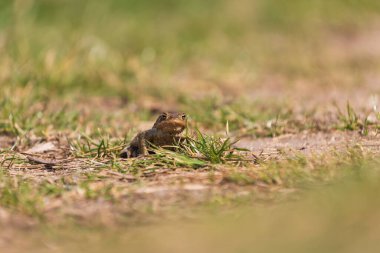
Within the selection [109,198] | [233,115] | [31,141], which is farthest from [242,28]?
[109,198]

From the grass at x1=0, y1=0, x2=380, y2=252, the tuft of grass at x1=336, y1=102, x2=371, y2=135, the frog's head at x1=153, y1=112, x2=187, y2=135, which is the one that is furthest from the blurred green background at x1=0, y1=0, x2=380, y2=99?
the frog's head at x1=153, y1=112, x2=187, y2=135

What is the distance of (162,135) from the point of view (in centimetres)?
541

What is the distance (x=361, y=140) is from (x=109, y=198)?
2027 mm

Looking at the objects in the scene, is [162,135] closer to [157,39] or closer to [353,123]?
[353,123]

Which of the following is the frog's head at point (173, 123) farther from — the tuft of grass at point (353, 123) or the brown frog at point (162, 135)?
the tuft of grass at point (353, 123)

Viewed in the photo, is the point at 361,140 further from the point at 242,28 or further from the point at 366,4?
the point at 366,4

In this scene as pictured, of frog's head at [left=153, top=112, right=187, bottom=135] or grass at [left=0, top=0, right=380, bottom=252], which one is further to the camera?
frog's head at [left=153, top=112, right=187, bottom=135]

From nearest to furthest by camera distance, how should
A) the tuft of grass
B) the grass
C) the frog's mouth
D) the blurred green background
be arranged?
the grass, the frog's mouth, the tuft of grass, the blurred green background

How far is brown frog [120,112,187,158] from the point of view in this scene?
17.5 ft

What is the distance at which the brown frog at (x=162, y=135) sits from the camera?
17.5 ft

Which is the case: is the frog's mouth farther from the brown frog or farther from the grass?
the grass

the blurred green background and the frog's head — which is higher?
the blurred green background

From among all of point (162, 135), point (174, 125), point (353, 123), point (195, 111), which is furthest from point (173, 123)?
point (195, 111)

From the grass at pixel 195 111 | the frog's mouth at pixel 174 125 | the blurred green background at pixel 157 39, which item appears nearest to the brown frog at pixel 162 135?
the frog's mouth at pixel 174 125
